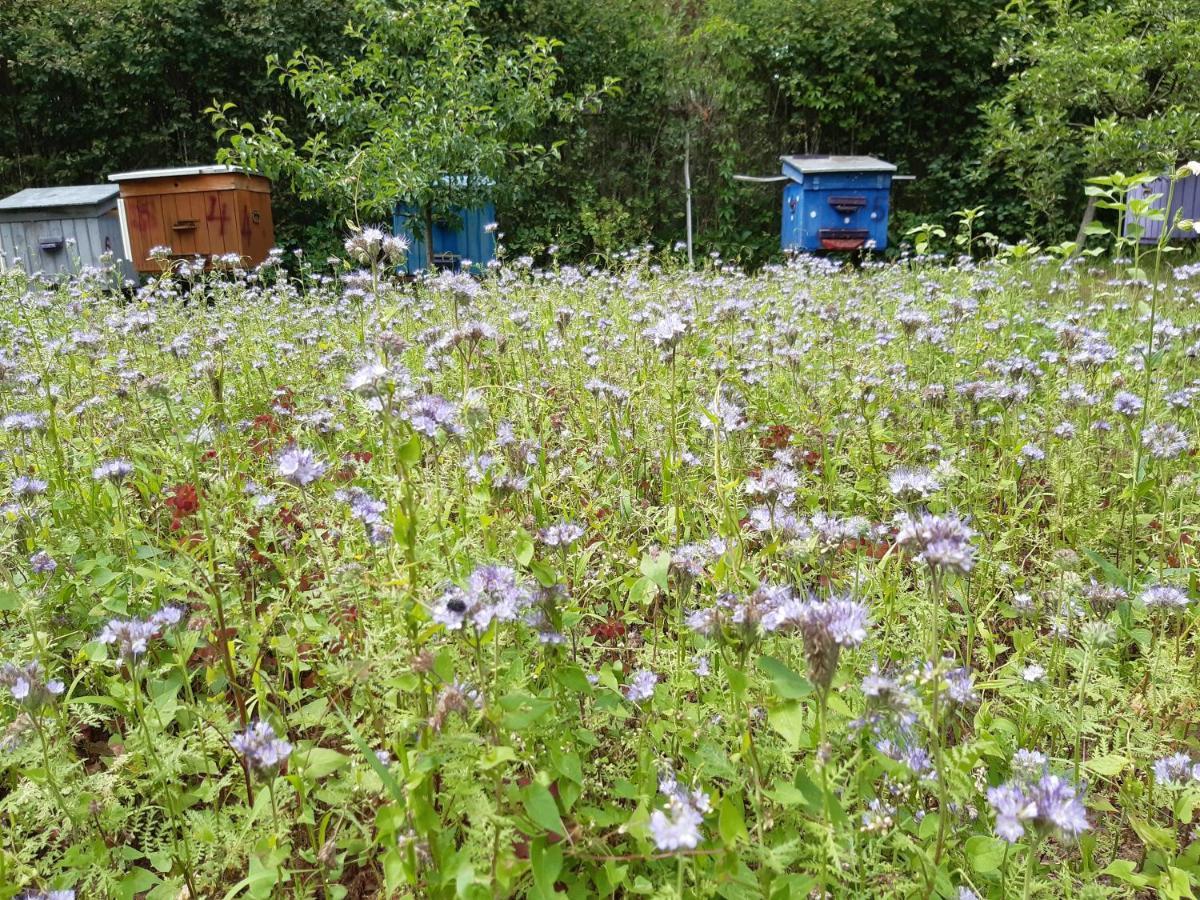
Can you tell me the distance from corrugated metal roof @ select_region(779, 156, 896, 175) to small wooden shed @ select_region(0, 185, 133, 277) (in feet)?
25.8

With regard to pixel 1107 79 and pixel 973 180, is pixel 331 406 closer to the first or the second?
pixel 1107 79

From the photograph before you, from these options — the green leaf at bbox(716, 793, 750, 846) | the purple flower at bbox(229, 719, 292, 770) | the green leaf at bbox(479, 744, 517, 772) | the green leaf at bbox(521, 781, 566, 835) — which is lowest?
the purple flower at bbox(229, 719, 292, 770)

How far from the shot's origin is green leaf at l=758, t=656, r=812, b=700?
1.15 meters

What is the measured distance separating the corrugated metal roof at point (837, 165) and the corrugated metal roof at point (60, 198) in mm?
7916

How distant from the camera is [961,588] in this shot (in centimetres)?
214

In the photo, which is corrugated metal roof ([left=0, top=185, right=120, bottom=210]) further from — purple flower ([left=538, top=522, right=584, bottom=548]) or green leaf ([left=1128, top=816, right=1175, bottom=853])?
green leaf ([left=1128, top=816, right=1175, bottom=853])

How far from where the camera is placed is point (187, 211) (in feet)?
27.6

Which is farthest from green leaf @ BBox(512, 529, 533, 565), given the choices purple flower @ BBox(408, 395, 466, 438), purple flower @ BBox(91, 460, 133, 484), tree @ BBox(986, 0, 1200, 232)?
tree @ BBox(986, 0, 1200, 232)

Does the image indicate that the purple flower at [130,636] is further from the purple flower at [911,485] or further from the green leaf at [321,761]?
the purple flower at [911,485]

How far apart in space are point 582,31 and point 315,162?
18.3 feet

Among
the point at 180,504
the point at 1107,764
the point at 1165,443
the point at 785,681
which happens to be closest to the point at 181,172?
the point at 180,504

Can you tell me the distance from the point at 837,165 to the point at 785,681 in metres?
9.40

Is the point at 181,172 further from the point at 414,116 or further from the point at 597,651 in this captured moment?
the point at 597,651

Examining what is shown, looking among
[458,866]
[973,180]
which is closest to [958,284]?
[458,866]
